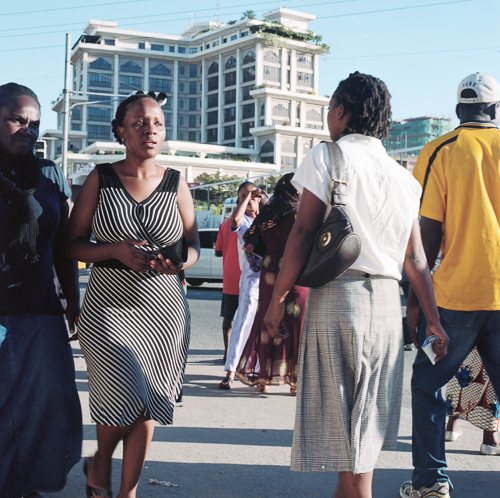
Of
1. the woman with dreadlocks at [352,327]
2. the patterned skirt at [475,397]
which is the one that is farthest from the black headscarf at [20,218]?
the patterned skirt at [475,397]

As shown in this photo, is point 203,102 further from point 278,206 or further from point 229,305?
point 278,206

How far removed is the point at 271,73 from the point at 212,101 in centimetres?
1345

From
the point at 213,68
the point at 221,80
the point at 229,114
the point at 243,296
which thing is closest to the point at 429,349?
the point at 243,296

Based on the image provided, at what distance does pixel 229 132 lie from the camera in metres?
107

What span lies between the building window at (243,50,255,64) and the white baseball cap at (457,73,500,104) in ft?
334

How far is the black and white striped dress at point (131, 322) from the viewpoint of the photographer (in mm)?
2834

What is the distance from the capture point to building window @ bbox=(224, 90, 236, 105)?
106375 millimetres

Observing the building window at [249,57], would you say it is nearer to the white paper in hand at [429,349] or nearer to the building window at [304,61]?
the building window at [304,61]

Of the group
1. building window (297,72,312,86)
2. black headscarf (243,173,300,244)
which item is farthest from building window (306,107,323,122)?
black headscarf (243,173,300,244)

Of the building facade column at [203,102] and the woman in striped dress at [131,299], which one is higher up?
the building facade column at [203,102]

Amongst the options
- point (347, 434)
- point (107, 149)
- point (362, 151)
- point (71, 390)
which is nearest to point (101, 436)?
point (71, 390)

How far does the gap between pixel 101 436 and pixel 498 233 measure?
2.14 m

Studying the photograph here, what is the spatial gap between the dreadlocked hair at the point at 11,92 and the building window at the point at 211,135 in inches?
4264

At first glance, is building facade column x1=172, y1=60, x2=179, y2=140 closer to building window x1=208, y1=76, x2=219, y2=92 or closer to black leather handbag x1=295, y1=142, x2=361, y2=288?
building window x1=208, y1=76, x2=219, y2=92
